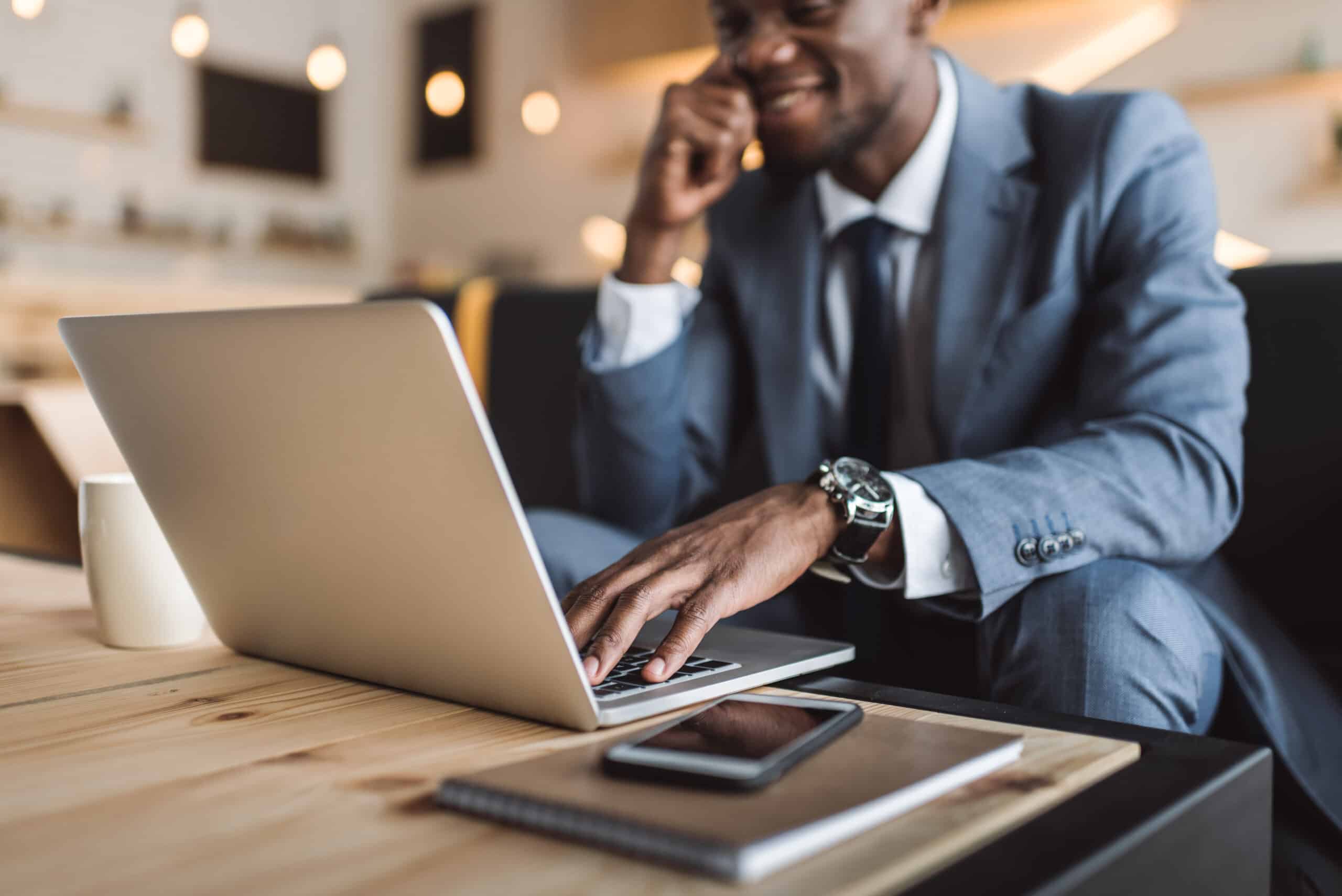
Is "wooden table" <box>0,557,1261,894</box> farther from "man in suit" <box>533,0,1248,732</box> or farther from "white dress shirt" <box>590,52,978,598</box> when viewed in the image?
"white dress shirt" <box>590,52,978,598</box>

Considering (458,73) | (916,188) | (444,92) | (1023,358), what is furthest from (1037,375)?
(458,73)

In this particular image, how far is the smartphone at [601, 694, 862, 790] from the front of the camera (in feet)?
1.43

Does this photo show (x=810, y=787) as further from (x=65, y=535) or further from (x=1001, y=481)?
(x=65, y=535)

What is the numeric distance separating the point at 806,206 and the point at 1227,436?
0.59 metres

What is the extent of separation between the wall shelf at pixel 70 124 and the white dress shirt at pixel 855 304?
13.6ft

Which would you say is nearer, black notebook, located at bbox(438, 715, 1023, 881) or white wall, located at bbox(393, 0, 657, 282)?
black notebook, located at bbox(438, 715, 1023, 881)

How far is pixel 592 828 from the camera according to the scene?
1.34ft

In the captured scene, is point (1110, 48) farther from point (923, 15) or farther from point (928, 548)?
point (928, 548)

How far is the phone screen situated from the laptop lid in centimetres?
6

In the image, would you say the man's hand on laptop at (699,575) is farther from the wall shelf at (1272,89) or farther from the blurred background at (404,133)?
the wall shelf at (1272,89)

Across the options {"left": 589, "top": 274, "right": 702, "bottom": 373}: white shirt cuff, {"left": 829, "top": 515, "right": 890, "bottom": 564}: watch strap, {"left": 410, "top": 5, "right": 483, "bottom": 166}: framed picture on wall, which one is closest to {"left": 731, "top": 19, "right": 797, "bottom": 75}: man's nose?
{"left": 589, "top": 274, "right": 702, "bottom": 373}: white shirt cuff

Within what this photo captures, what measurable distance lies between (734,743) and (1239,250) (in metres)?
3.47

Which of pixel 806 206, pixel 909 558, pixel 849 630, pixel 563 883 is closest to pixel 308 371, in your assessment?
pixel 563 883

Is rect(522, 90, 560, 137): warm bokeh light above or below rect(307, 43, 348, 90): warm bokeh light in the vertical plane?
below
